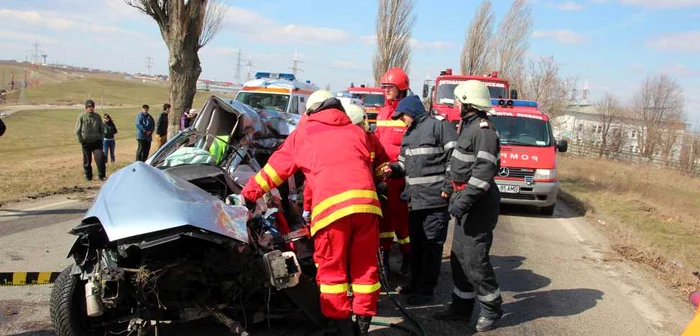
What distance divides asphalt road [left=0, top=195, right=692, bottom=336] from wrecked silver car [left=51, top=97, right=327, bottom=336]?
69cm

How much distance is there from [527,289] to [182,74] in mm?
11488

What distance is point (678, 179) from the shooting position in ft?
94.0

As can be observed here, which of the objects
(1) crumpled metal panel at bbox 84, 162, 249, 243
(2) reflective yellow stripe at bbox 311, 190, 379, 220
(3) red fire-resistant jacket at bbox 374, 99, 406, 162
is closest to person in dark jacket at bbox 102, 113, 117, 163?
(3) red fire-resistant jacket at bbox 374, 99, 406, 162

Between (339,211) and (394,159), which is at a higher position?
(394,159)

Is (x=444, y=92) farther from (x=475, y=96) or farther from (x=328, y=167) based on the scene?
(x=328, y=167)

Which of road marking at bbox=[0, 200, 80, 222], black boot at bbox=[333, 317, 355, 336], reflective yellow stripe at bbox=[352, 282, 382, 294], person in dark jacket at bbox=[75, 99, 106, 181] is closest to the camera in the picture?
reflective yellow stripe at bbox=[352, 282, 382, 294]

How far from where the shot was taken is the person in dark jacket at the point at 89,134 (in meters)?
11.8

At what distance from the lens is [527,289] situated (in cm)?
592

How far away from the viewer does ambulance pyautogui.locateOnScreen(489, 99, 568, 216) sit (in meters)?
10.8

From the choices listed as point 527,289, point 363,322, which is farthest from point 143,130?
point 363,322

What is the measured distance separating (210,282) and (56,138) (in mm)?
23664

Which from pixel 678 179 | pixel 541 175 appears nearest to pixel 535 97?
pixel 678 179

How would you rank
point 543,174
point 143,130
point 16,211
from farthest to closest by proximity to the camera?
point 143,130, point 543,174, point 16,211

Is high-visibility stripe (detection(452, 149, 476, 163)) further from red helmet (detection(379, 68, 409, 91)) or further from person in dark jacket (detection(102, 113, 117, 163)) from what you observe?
person in dark jacket (detection(102, 113, 117, 163))
